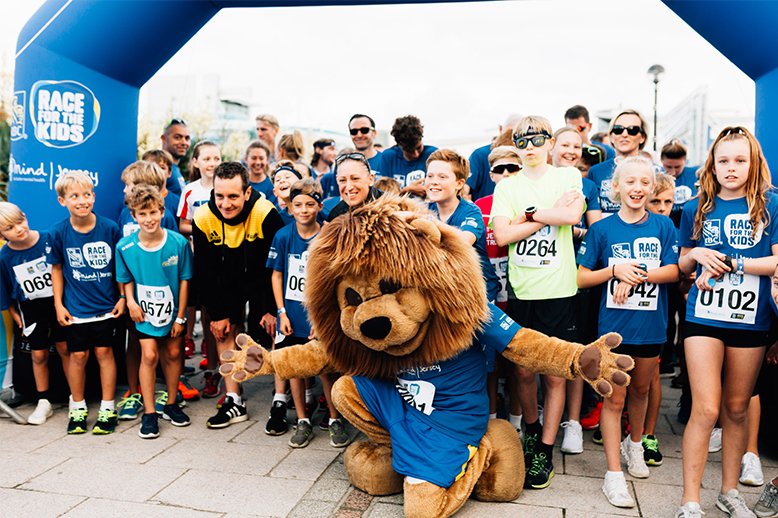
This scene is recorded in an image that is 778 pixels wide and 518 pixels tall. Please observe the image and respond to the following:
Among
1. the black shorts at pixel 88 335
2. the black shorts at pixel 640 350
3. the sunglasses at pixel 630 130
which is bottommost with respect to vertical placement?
the black shorts at pixel 88 335

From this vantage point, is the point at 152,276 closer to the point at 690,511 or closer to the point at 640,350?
the point at 640,350

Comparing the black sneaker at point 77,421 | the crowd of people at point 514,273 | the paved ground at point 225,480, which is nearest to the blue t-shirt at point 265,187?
the crowd of people at point 514,273

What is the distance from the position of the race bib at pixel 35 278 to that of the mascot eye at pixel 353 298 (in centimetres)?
290

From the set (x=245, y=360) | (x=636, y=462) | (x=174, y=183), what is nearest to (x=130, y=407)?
(x=245, y=360)

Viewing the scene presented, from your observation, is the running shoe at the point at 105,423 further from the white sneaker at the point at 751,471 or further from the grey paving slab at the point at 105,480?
the white sneaker at the point at 751,471

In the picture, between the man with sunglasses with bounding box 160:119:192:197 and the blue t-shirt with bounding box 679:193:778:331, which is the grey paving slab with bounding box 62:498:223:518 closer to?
the blue t-shirt with bounding box 679:193:778:331

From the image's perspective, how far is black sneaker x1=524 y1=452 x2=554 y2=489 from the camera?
332 centimetres

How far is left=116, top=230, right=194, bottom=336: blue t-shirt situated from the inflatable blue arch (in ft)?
2.99

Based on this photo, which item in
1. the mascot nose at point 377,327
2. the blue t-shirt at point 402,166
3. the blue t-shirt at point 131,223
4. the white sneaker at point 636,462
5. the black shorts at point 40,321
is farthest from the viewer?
the blue t-shirt at point 402,166

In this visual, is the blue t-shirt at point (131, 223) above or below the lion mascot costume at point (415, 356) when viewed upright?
above

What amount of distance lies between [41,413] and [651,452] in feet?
14.2

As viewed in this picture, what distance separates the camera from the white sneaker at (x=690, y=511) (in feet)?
9.29

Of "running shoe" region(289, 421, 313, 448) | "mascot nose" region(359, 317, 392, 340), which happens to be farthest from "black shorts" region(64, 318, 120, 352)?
"mascot nose" region(359, 317, 392, 340)

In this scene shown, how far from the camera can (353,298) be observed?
2867 millimetres
